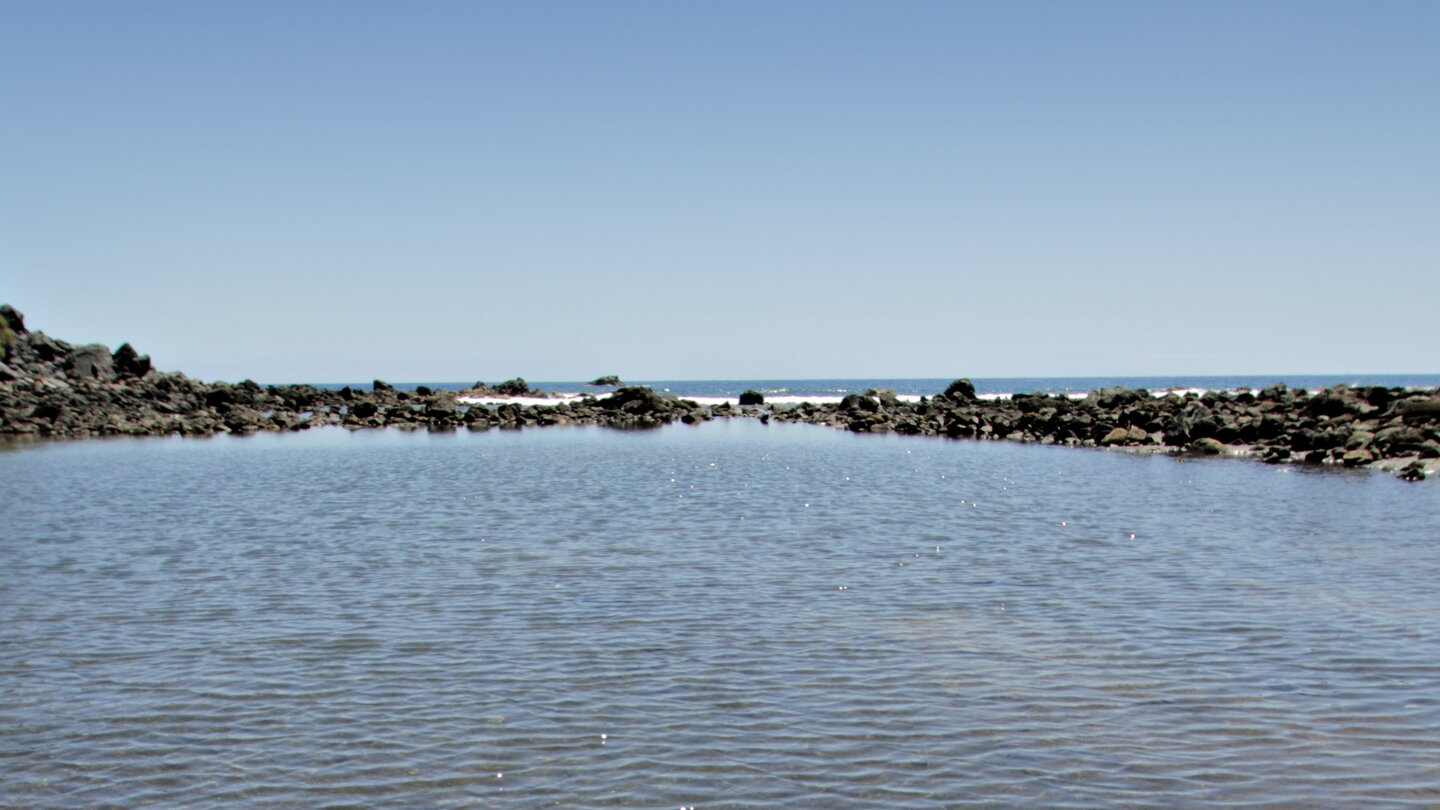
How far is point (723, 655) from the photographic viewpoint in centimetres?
1209

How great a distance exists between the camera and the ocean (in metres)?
8.52

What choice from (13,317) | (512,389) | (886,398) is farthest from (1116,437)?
(512,389)

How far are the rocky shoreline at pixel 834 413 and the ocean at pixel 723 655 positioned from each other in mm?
14473

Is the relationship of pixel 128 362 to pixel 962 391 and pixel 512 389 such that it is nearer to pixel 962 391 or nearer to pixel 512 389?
pixel 512 389

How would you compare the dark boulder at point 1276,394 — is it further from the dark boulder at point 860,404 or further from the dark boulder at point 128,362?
the dark boulder at point 128,362

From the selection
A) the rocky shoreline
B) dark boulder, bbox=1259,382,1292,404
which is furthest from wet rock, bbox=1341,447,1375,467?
dark boulder, bbox=1259,382,1292,404

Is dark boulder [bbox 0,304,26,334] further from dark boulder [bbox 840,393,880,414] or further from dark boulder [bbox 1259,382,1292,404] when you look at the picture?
dark boulder [bbox 1259,382,1292,404]

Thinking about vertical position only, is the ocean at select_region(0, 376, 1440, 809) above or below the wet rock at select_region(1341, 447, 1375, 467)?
below

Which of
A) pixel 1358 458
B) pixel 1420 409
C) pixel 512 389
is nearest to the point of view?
pixel 1358 458

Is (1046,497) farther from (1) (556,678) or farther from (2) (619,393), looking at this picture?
(2) (619,393)

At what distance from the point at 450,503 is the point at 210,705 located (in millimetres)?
17283

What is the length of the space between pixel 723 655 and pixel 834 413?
6946 centimetres

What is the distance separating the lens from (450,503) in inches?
1083

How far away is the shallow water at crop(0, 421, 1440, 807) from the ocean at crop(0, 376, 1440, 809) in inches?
2.2
